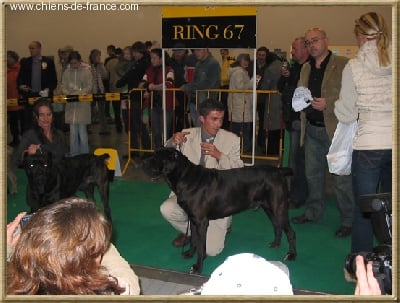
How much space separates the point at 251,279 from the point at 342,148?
2388 millimetres

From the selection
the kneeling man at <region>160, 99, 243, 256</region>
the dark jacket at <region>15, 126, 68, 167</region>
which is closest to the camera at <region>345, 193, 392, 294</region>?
the kneeling man at <region>160, 99, 243, 256</region>

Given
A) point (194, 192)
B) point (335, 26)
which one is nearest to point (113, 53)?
point (335, 26)

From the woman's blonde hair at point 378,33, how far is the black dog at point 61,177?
2780 mm

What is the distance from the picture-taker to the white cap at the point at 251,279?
5.10ft

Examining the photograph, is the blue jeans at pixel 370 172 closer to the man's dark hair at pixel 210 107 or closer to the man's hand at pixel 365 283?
the man's dark hair at pixel 210 107

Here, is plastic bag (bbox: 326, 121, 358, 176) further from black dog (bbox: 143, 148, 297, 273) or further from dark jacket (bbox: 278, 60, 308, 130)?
dark jacket (bbox: 278, 60, 308, 130)

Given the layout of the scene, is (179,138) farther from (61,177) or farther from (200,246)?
(61,177)

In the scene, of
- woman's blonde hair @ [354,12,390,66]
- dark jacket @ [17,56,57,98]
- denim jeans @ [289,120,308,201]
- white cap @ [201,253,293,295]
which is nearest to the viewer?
white cap @ [201,253,293,295]

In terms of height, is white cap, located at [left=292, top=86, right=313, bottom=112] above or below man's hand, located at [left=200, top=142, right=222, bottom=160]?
above

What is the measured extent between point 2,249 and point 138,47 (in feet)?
27.4

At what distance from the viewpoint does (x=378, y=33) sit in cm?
332

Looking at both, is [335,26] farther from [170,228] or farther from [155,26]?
[170,228]

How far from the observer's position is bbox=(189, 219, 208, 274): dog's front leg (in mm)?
4164

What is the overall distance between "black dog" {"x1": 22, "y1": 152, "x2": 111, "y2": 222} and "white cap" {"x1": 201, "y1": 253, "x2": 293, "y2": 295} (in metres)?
3.26
